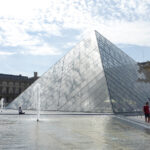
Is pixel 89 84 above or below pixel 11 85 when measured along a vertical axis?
below

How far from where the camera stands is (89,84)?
3212cm

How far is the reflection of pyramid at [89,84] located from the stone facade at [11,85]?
174 ft

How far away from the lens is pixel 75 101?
30875mm

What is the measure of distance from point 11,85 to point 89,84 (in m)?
68.6

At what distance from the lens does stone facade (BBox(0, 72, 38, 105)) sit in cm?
9238

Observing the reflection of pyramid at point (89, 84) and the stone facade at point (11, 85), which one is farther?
the stone facade at point (11, 85)

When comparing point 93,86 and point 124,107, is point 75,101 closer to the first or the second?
point 93,86

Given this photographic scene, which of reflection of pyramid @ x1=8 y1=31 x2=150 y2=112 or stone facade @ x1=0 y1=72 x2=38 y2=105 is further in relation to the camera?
stone facade @ x1=0 y1=72 x2=38 y2=105

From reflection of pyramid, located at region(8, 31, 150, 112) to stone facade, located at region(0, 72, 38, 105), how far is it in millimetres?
52988

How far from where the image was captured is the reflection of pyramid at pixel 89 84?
29203 mm

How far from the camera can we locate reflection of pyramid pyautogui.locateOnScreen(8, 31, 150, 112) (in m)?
29.2

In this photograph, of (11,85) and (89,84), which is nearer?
(89,84)

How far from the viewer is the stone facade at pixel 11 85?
303 feet

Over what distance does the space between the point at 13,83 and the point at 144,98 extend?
7076 cm
